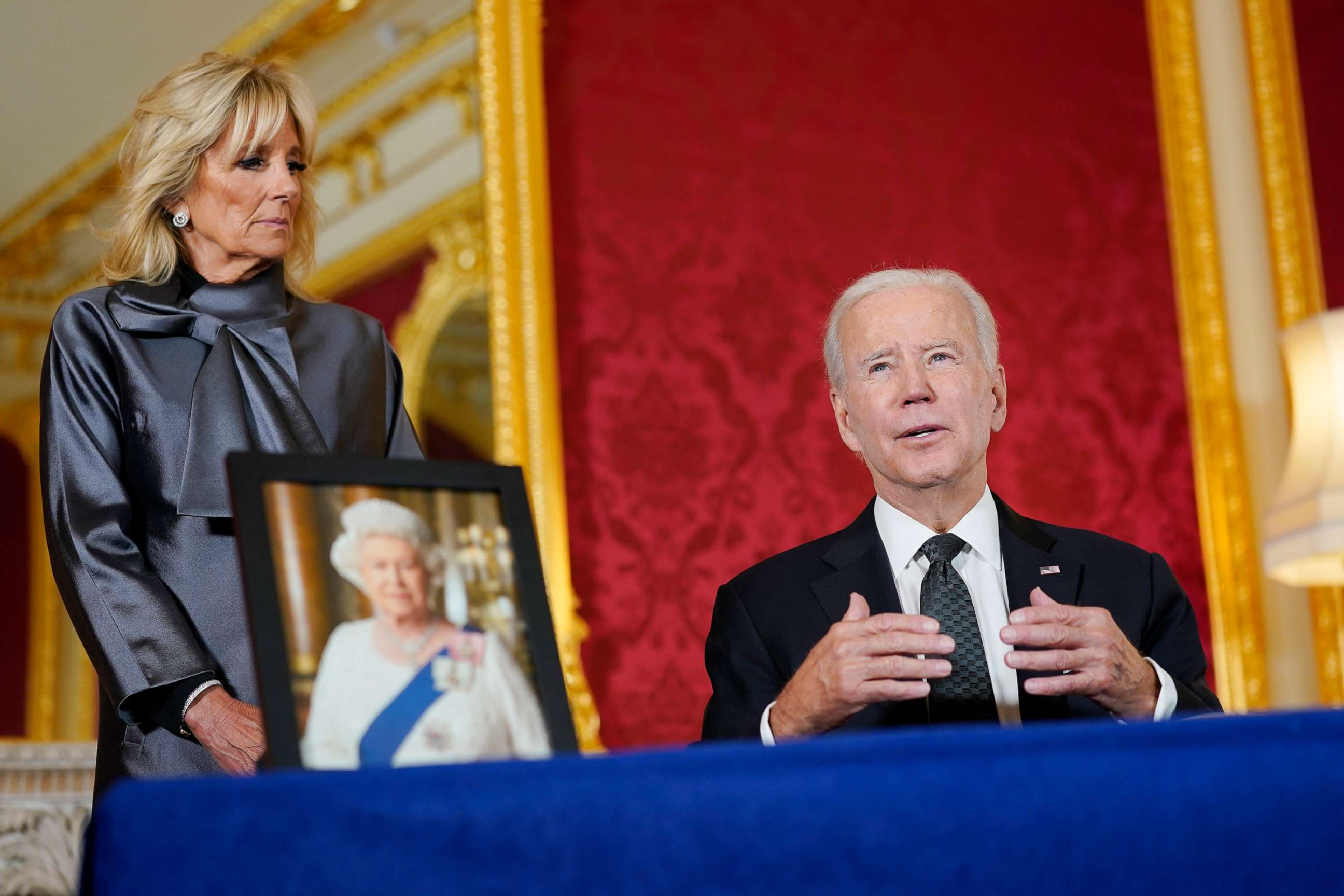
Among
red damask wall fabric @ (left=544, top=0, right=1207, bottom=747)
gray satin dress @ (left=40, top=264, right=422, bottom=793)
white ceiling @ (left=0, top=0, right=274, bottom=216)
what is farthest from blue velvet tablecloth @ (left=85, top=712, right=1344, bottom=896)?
white ceiling @ (left=0, top=0, right=274, bottom=216)

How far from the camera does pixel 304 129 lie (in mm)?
1498

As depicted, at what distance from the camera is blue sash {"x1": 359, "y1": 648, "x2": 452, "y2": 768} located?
81 cm

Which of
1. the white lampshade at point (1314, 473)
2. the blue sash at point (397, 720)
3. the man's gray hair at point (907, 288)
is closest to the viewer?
the blue sash at point (397, 720)

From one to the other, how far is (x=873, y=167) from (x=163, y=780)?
286 cm

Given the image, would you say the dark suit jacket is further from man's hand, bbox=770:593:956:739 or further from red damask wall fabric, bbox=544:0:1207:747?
red damask wall fabric, bbox=544:0:1207:747

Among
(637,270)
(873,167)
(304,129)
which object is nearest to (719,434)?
(637,270)

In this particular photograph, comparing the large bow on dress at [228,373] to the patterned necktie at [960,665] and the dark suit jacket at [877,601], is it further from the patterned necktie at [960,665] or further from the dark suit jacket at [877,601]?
the patterned necktie at [960,665]

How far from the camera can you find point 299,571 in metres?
0.85

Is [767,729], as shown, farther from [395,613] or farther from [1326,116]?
[1326,116]

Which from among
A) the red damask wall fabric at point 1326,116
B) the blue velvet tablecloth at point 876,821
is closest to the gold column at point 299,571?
the blue velvet tablecloth at point 876,821

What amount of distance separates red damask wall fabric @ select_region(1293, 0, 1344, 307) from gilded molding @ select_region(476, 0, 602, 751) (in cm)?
201

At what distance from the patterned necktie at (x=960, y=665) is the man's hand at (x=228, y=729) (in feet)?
1.93

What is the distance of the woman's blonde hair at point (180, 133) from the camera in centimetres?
144

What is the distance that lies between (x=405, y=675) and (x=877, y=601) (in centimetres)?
74
